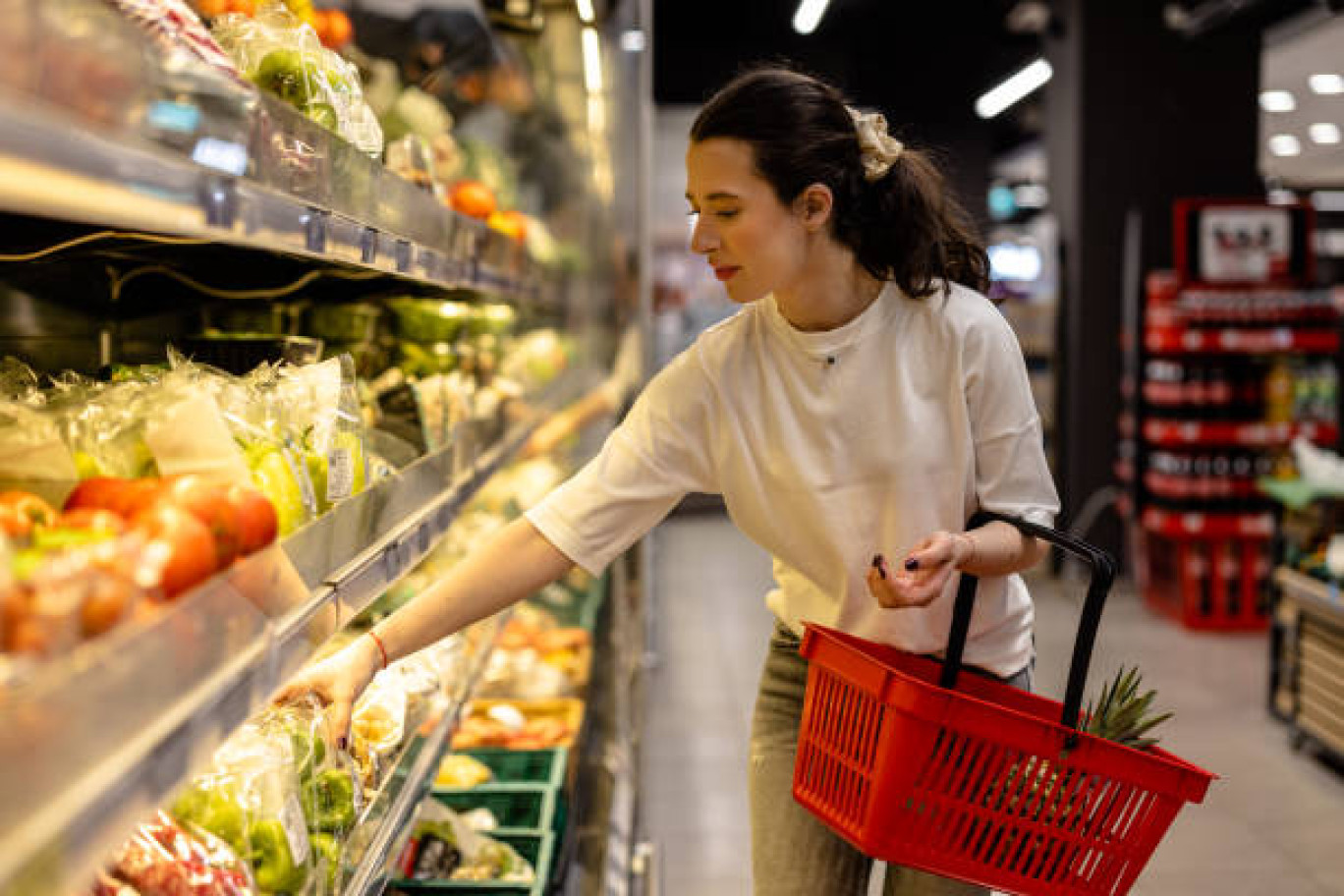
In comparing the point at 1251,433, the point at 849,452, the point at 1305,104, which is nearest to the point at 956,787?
the point at 849,452

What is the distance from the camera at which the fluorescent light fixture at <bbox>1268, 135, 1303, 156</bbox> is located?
17.1 meters

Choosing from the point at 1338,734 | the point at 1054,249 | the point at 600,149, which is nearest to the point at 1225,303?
the point at 1054,249

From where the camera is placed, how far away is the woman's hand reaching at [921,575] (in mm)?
1587

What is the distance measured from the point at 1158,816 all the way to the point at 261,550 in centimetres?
124

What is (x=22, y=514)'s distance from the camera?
0.93 meters

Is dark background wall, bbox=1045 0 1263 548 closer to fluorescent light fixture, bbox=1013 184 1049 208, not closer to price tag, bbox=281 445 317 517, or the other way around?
price tag, bbox=281 445 317 517

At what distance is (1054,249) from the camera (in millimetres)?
8312

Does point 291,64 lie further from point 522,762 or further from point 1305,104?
point 1305,104

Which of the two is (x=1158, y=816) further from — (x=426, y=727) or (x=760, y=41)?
(x=760, y=41)

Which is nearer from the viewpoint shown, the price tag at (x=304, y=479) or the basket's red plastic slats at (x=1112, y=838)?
the price tag at (x=304, y=479)

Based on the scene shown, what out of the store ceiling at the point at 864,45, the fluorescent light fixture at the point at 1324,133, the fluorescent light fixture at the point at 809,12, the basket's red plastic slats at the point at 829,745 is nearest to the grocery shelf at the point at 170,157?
the basket's red plastic slats at the point at 829,745

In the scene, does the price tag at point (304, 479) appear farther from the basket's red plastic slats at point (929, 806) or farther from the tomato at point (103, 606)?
the basket's red plastic slats at point (929, 806)

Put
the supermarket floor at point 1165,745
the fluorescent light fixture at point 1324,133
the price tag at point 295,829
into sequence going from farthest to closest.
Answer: the fluorescent light fixture at point 1324,133 < the supermarket floor at point 1165,745 < the price tag at point 295,829

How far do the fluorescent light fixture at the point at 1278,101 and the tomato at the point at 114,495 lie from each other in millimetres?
15482
